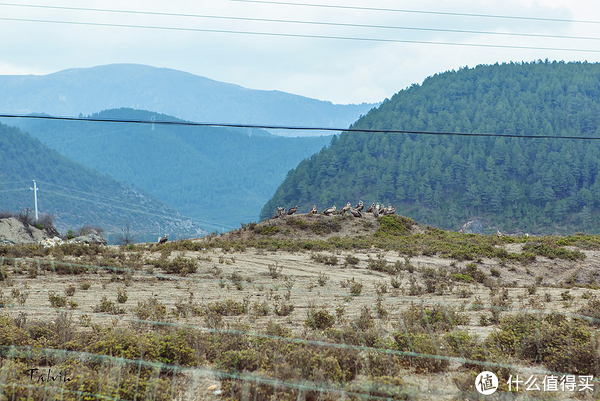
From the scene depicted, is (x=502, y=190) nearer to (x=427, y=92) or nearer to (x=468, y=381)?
(x=427, y=92)

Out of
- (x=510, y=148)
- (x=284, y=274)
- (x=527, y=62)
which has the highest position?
(x=527, y=62)

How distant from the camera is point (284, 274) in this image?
1638 centimetres

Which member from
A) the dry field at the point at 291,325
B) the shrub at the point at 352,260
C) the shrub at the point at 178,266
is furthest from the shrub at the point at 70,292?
the shrub at the point at 352,260

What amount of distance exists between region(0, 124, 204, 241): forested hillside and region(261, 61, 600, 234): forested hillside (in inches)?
1189

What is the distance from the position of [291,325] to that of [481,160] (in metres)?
99.7

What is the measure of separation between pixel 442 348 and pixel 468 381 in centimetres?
114

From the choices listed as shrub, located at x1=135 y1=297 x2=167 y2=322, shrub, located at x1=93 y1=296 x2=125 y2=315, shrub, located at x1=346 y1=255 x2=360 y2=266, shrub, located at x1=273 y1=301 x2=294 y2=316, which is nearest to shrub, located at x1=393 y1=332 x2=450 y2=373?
shrub, located at x1=273 y1=301 x2=294 y2=316

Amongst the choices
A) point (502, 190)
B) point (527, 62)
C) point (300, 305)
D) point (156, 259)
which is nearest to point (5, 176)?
point (502, 190)

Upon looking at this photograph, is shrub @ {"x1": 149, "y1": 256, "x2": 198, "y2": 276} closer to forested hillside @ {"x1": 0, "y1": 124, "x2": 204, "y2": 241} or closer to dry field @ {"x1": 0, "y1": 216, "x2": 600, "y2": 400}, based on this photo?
dry field @ {"x1": 0, "y1": 216, "x2": 600, "y2": 400}

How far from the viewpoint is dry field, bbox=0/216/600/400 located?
246 inches

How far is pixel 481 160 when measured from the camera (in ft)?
334

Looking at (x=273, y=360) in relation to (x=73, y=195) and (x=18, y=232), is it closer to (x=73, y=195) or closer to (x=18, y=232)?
(x=18, y=232)

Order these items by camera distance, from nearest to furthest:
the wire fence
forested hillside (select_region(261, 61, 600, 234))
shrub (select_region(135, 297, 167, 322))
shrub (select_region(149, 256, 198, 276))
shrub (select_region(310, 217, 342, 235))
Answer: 1. the wire fence
2. shrub (select_region(135, 297, 167, 322))
3. shrub (select_region(149, 256, 198, 276))
4. shrub (select_region(310, 217, 342, 235))
5. forested hillside (select_region(261, 61, 600, 234))

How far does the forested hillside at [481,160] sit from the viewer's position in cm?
8969
